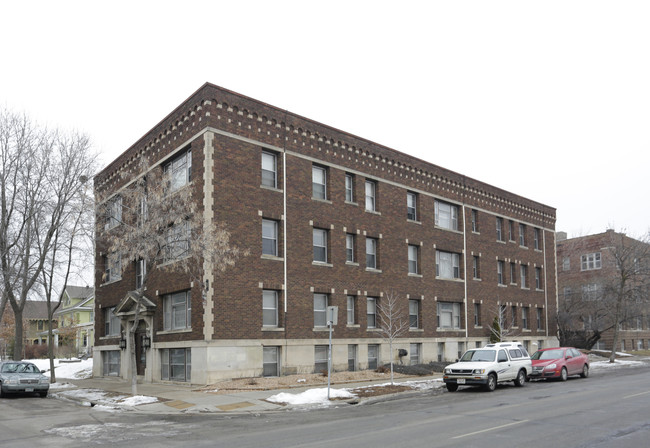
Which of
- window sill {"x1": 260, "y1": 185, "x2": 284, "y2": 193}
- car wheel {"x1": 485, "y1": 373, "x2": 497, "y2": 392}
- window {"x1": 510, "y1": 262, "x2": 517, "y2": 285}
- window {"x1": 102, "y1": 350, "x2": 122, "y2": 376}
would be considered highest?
window sill {"x1": 260, "y1": 185, "x2": 284, "y2": 193}

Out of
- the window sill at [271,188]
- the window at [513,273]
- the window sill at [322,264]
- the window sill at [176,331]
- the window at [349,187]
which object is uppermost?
the window at [349,187]

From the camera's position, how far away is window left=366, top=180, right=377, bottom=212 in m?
32.5

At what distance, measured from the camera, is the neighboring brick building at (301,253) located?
2541 cm

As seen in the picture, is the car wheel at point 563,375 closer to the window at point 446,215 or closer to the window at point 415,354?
the window at point 415,354

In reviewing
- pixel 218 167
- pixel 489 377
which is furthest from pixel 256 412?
pixel 218 167

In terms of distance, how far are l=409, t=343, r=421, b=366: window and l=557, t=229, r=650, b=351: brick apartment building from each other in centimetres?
1730

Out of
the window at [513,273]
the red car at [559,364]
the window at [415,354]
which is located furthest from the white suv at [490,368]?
the window at [513,273]

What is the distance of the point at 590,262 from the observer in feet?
200

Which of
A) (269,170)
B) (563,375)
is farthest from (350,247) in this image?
(563,375)

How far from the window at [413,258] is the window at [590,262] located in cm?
3332

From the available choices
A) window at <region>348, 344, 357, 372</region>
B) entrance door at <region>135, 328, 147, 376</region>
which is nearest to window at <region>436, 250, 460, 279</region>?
window at <region>348, 344, 357, 372</region>

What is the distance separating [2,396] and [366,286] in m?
17.2

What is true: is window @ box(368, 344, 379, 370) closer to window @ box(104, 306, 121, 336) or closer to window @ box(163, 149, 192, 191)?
window @ box(163, 149, 192, 191)

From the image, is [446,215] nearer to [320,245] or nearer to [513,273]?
[513,273]
